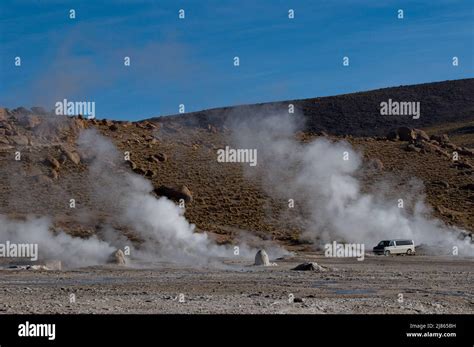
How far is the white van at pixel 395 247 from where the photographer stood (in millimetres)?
44844

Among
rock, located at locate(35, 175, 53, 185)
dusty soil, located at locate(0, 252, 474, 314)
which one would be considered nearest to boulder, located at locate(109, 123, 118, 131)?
rock, located at locate(35, 175, 53, 185)

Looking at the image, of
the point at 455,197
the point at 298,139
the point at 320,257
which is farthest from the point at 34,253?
the point at 298,139

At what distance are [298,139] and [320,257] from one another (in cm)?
3794

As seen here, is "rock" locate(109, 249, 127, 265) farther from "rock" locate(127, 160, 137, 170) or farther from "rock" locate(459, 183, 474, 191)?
"rock" locate(459, 183, 474, 191)

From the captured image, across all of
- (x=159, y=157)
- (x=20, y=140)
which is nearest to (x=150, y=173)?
(x=159, y=157)

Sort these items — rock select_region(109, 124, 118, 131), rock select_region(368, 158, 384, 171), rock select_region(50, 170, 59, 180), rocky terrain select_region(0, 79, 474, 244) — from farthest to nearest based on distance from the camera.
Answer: rock select_region(109, 124, 118, 131) → rock select_region(368, 158, 384, 171) → rock select_region(50, 170, 59, 180) → rocky terrain select_region(0, 79, 474, 244)

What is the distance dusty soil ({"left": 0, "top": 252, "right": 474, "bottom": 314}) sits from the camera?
18984mm

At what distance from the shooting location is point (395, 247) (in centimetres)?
4531

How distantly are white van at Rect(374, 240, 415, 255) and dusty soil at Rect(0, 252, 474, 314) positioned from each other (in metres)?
8.30

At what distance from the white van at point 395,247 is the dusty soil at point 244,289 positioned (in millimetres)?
8295

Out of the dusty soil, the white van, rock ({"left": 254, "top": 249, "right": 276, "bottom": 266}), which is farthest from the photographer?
the white van

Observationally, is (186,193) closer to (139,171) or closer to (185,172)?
(139,171)

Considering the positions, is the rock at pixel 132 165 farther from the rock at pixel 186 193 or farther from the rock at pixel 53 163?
the rock at pixel 186 193
